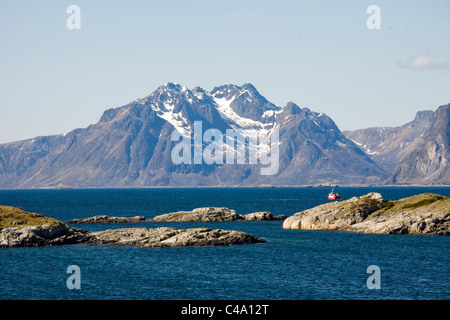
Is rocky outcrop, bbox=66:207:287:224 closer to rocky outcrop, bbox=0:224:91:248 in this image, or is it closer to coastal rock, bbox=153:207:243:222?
coastal rock, bbox=153:207:243:222

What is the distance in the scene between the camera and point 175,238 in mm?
92812

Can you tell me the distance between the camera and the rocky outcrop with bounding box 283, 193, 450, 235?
10343 cm

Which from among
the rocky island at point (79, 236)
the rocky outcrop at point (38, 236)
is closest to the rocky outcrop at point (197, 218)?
the rocky island at point (79, 236)

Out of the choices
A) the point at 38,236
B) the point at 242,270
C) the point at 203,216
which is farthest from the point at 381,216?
the point at 38,236

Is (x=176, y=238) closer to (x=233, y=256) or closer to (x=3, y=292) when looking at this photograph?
(x=233, y=256)

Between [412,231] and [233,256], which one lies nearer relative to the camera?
[233,256]

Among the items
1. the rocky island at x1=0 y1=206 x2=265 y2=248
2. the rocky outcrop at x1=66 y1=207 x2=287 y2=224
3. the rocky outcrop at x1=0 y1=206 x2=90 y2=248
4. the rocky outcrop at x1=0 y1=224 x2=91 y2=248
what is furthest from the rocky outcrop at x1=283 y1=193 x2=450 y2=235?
the rocky outcrop at x1=0 y1=224 x2=91 y2=248

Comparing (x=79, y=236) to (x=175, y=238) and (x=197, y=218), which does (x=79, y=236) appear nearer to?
(x=175, y=238)

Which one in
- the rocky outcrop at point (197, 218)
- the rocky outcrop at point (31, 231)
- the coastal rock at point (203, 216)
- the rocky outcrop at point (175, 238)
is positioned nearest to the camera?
the rocky outcrop at point (31, 231)

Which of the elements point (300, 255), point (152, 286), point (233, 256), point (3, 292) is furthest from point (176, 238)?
point (3, 292)

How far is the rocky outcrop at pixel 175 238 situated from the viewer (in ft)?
302

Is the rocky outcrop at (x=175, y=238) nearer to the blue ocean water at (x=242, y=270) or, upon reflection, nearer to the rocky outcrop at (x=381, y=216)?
the blue ocean water at (x=242, y=270)

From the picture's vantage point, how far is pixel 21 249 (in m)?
87.1

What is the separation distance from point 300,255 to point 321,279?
17188mm
